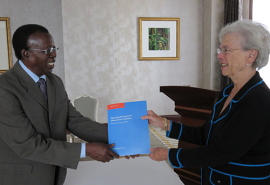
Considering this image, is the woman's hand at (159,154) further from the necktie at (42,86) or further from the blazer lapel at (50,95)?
the necktie at (42,86)

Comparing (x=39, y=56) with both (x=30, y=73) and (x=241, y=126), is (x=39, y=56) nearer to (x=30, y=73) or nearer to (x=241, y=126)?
(x=30, y=73)

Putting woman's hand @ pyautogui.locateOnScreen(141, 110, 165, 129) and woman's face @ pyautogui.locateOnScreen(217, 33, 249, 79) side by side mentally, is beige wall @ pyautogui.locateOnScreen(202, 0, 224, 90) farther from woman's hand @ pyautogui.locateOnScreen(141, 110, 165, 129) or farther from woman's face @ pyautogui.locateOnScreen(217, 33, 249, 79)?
woman's face @ pyautogui.locateOnScreen(217, 33, 249, 79)

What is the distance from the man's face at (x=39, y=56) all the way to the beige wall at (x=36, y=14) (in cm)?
486

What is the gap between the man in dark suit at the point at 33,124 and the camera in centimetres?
134

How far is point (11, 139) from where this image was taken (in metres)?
1.34

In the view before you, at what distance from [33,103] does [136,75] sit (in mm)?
4997

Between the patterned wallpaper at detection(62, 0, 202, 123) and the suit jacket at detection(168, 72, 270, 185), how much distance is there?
4.61 metres

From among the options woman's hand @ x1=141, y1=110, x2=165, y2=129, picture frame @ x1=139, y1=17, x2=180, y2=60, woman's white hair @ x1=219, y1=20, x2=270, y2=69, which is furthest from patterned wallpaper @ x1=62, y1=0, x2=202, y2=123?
woman's white hair @ x1=219, y1=20, x2=270, y2=69

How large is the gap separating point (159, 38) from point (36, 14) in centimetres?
338

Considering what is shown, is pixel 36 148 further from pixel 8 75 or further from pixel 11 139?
pixel 8 75

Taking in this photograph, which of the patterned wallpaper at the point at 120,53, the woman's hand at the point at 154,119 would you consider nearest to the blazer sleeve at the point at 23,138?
the woman's hand at the point at 154,119

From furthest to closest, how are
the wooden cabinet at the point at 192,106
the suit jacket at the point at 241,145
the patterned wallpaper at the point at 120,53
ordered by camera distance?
the patterned wallpaper at the point at 120,53, the wooden cabinet at the point at 192,106, the suit jacket at the point at 241,145

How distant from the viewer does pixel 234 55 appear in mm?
1411

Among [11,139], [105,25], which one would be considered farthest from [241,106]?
[105,25]
